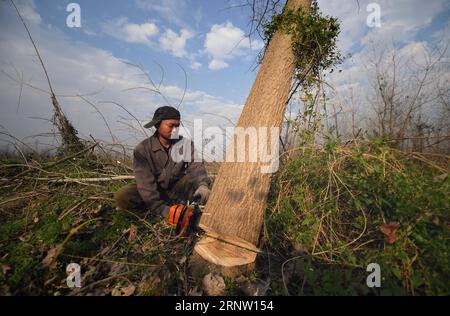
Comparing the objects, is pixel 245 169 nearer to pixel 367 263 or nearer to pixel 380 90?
pixel 367 263

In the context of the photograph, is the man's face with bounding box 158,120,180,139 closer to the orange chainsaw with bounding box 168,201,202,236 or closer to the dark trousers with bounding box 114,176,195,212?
the dark trousers with bounding box 114,176,195,212

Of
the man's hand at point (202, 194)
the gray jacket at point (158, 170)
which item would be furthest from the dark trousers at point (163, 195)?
the man's hand at point (202, 194)

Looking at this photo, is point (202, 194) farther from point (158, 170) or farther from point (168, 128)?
point (168, 128)

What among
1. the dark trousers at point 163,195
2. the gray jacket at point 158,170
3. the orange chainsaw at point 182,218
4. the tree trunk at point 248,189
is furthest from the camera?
the dark trousers at point 163,195

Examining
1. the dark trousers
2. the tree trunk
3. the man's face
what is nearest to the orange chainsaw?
the tree trunk

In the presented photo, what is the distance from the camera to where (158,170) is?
10.5 feet

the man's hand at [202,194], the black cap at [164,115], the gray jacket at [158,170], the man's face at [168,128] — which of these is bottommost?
the man's hand at [202,194]

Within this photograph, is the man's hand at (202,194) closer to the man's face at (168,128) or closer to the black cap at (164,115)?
the man's face at (168,128)

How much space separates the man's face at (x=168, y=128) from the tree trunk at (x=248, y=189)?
44.9 inches

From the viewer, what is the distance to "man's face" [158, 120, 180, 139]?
310cm

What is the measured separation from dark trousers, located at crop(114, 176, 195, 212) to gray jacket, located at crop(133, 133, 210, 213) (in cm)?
8

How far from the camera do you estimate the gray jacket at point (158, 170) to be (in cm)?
278

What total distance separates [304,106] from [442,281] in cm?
217

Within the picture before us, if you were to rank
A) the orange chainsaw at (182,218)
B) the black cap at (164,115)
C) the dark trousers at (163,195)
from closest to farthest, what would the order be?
1. the orange chainsaw at (182,218)
2. the dark trousers at (163,195)
3. the black cap at (164,115)
